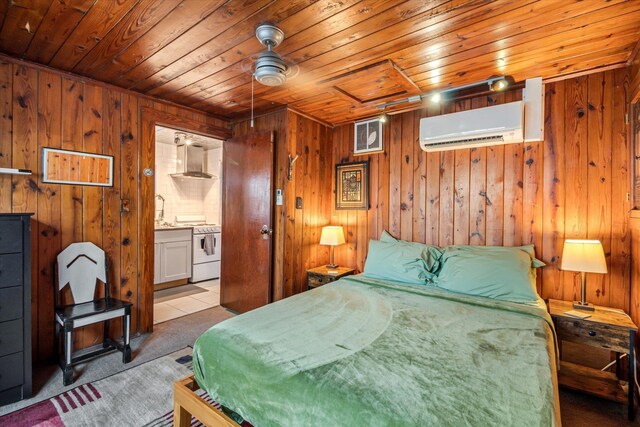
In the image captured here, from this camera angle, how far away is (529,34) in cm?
185

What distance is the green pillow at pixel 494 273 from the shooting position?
219 centimetres

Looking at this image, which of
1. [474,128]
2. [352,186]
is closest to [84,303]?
[352,186]

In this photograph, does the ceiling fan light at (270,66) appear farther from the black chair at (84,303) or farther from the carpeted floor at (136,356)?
the carpeted floor at (136,356)

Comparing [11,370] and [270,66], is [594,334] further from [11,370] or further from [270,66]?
[11,370]

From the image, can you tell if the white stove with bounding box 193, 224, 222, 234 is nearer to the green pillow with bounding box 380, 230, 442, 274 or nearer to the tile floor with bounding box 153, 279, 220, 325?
the tile floor with bounding box 153, 279, 220, 325

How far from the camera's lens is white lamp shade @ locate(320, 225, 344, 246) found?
338 centimetres

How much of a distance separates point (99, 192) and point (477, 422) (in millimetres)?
3174

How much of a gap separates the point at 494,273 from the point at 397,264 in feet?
2.57

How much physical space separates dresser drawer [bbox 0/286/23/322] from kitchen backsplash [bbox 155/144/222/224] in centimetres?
354

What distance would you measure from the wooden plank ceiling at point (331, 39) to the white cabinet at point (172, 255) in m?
2.48

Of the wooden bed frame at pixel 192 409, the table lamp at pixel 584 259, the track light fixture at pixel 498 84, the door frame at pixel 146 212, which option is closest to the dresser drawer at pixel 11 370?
the door frame at pixel 146 212

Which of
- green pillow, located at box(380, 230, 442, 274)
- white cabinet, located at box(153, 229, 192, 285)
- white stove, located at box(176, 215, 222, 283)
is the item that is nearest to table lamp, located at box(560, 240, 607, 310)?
green pillow, located at box(380, 230, 442, 274)

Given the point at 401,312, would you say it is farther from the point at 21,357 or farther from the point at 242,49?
the point at 21,357

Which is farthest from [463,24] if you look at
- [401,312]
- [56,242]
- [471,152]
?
[56,242]
